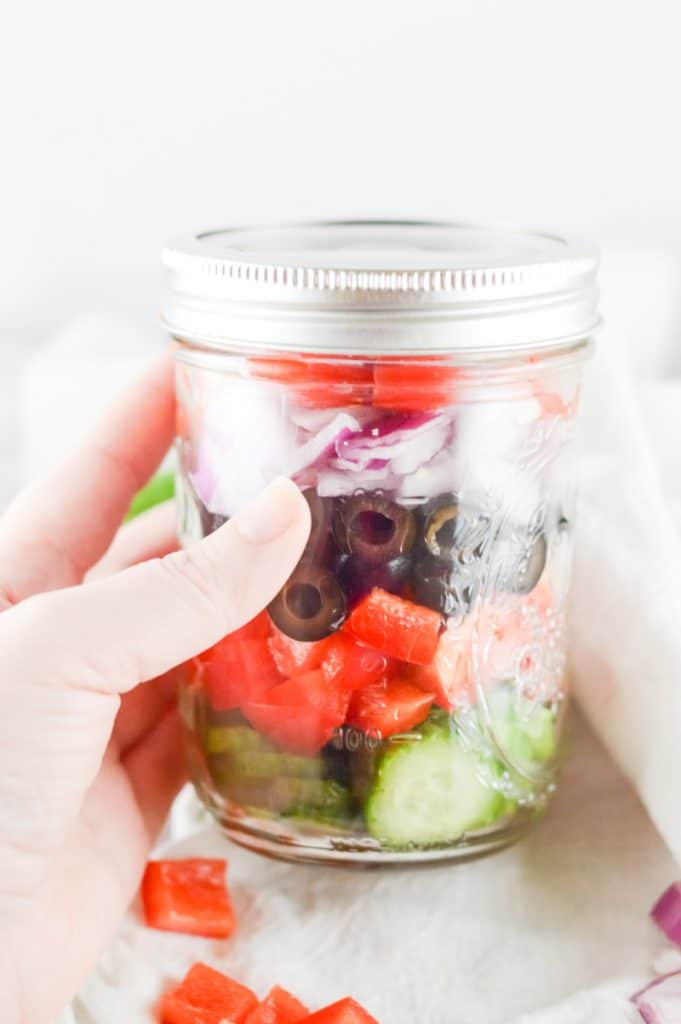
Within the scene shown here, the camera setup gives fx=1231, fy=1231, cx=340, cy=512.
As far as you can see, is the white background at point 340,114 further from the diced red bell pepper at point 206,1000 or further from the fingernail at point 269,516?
the diced red bell pepper at point 206,1000

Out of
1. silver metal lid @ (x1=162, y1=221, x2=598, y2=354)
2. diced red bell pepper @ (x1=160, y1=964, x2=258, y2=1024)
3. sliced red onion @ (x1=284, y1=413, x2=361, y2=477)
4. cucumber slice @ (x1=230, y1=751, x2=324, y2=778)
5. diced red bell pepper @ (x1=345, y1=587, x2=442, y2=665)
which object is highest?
silver metal lid @ (x1=162, y1=221, x2=598, y2=354)

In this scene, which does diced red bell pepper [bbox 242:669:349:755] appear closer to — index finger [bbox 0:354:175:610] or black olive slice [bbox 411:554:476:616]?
black olive slice [bbox 411:554:476:616]

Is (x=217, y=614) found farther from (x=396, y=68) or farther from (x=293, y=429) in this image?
(x=396, y=68)

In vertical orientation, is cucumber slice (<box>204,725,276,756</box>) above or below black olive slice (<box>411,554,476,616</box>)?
below

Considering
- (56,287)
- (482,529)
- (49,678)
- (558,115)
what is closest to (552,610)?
(482,529)

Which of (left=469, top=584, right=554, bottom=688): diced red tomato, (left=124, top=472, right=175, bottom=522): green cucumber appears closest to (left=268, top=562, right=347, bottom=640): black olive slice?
(left=469, top=584, right=554, bottom=688): diced red tomato

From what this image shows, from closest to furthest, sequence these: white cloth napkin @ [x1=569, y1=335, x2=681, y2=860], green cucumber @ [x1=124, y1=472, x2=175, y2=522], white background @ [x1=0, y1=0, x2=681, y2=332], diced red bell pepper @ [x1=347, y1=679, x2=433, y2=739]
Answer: diced red bell pepper @ [x1=347, y1=679, x2=433, y2=739] < white cloth napkin @ [x1=569, y1=335, x2=681, y2=860] < green cucumber @ [x1=124, y1=472, x2=175, y2=522] < white background @ [x1=0, y1=0, x2=681, y2=332]

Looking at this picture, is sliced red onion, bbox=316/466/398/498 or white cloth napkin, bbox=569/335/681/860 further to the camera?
white cloth napkin, bbox=569/335/681/860

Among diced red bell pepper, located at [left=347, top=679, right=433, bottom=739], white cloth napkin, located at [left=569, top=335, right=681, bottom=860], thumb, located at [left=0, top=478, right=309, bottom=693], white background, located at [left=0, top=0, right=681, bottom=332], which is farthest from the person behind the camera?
white background, located at [left=0, top=0, right=681, bottom=332]
